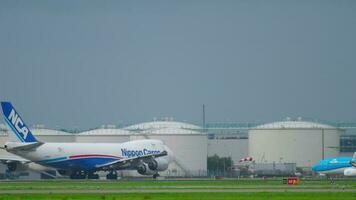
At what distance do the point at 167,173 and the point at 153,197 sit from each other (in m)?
90.1

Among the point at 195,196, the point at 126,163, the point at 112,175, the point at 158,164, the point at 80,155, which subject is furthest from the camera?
the point at 158,164

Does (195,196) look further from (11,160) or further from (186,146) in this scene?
(186,146)

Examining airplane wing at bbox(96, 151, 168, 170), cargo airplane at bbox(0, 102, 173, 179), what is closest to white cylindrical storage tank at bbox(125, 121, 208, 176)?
cargo airplane at bbox(0, 102, 173, 179)

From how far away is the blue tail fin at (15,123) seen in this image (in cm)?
13275

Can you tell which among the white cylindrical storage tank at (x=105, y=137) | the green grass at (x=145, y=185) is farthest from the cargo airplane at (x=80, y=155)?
the white cylindrical storage tank at (x=105, y=137)

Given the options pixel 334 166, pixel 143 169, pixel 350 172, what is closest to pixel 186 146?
pixel 143 169

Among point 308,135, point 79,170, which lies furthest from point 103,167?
point 308,135

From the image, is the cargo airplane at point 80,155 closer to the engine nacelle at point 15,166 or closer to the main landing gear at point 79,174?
the main landing gear at point 79,174

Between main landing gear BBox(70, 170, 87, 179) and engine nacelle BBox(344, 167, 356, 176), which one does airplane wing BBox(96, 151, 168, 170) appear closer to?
main landing gear BBox(70, 170, 87, 179)

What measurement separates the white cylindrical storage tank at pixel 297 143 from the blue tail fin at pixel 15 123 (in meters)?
55.9

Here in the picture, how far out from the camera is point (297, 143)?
17825cm

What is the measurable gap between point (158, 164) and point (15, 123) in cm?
2167

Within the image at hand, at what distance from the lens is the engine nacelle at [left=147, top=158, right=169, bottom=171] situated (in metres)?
143

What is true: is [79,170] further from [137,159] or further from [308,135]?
[308,135]
